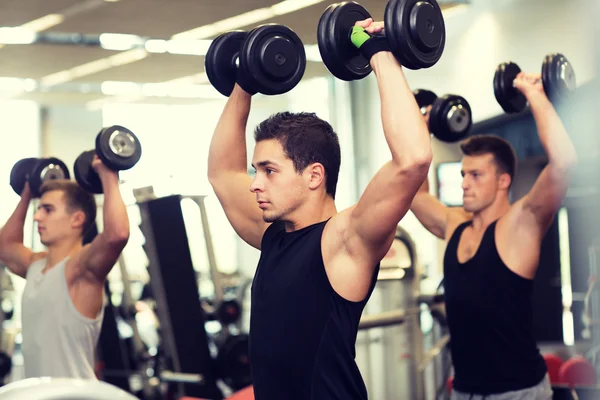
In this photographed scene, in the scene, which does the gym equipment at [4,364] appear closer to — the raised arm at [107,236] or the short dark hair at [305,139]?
the raised arm at [107,236]

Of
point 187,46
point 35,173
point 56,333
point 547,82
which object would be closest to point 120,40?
point 187,46

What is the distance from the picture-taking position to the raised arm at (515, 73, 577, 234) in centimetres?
243

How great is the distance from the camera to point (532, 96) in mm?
2576

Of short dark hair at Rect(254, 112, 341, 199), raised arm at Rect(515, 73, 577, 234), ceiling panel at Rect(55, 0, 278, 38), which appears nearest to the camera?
short dark hair at Rect(254, 112, 341, 199)

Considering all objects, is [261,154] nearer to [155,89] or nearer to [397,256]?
[397,256]

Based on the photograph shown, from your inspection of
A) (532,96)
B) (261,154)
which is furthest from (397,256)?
(261,154)

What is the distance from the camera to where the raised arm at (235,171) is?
6.55ft

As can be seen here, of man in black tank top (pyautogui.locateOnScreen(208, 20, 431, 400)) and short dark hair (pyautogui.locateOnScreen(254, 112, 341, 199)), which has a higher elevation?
short dark hair (pyautogui.locateOnScreen(254, 112, 341, 199))

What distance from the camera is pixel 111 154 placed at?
2.77 metres

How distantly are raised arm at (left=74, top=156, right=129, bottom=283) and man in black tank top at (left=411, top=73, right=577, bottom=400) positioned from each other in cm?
114

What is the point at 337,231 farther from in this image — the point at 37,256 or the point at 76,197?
the point at 37,256

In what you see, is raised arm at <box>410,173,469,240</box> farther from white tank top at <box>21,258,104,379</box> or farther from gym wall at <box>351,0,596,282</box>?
gym wall at <box>351,0,596,282</box>

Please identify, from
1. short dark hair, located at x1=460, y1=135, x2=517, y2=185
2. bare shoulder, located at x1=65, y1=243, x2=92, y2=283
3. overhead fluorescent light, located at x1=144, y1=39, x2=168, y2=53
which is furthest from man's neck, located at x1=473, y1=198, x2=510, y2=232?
overhead fluorescent light, located at x1=144, y1=39, x2=168, y2=53

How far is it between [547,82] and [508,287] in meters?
0.67
